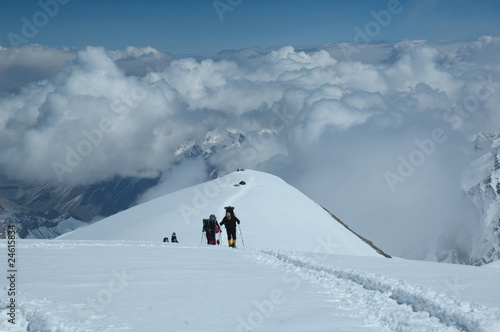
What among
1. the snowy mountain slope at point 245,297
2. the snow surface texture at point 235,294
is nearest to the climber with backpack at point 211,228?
the snow surface texture at point 235,294

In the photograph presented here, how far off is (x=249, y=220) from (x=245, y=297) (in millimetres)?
39194

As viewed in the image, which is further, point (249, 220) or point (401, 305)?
point (249, 220)

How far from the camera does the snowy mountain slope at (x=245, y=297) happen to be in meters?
10.3

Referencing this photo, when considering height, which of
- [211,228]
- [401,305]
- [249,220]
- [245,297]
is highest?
[249,220]

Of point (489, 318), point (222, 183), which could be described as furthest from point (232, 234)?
point (222, 183)

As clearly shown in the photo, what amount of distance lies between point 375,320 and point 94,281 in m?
8.69

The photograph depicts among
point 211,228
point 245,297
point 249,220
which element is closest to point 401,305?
point 245,297

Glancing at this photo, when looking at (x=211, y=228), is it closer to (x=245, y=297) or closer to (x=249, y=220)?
(x=249, y=220)

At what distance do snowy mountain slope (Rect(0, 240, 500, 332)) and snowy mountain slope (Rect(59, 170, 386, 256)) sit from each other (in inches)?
1010

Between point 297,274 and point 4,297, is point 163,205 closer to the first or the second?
point 297,274

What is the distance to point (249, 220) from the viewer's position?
5231 cm

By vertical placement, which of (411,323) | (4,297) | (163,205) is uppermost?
(163,205)

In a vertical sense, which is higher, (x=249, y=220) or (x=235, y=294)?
(x=249, y=220)

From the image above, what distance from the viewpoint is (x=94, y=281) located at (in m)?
14.9
